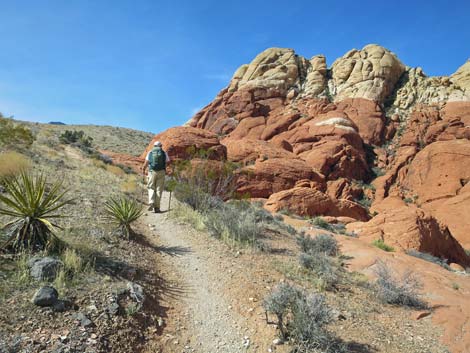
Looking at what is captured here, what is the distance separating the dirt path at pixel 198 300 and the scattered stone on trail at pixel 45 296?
1459 mm

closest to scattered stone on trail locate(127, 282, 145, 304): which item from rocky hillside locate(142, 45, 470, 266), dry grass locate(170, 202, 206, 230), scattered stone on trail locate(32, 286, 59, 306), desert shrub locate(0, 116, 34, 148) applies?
Answer: scattered stone on trail locate(32, 286, 59, 306)

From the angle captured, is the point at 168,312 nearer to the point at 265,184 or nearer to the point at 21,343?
the point at 21,343

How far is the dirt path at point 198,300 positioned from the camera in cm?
430

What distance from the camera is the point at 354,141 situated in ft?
107

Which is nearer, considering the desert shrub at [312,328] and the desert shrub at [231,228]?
the desert shrub at [312,328]

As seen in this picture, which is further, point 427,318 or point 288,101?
point 288,101

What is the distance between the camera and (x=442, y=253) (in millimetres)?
14836

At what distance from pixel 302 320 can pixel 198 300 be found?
172cm

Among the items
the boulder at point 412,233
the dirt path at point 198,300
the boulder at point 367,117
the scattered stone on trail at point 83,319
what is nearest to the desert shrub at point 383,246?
the boulder at point 412,233

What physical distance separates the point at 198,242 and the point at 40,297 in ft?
13.5

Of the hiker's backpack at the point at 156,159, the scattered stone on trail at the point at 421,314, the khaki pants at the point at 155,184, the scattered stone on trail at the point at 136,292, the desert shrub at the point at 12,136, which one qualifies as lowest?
the scattered stone on trail at the point at 421,314

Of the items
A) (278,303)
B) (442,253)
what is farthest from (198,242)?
(442,253)

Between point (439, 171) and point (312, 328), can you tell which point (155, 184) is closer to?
point (312, 328)

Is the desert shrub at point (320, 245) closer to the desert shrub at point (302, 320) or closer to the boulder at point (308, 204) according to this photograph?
the desert shrub at point (302, 320)
